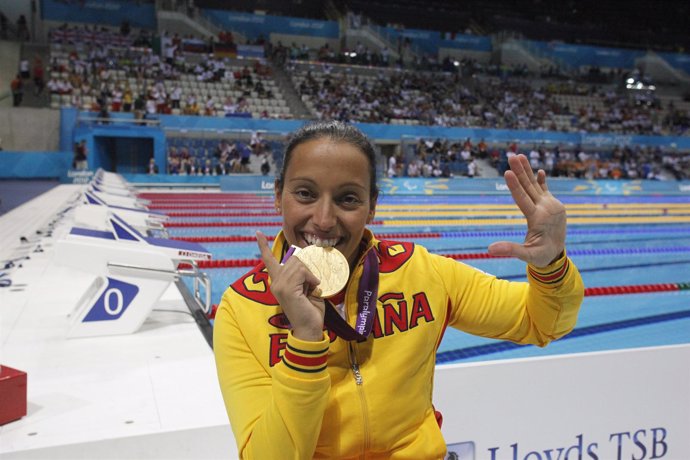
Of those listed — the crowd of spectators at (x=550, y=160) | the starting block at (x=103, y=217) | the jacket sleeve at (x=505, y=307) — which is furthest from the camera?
the crowd of spectators at (x=550, y=160)

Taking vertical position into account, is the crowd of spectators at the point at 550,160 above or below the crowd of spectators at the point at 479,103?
below

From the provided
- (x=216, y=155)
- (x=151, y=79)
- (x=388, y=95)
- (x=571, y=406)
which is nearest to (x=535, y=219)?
(x=571, y=406)

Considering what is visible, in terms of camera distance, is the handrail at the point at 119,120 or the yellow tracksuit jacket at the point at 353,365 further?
the handrail at the point at 119,120

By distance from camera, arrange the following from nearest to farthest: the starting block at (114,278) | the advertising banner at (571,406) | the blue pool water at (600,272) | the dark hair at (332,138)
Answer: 1. the dark hair at (332,138)
2. the advertising banner at (571,406)
3. the starting block at (114,278)
4. the blue pool water at (600,272)

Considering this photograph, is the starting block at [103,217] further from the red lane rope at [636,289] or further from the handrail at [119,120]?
the handrail at [119,120]

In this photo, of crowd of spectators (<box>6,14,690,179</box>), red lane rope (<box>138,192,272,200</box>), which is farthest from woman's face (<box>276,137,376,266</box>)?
crowd of spectators (<box>6,14,690,179</box>)

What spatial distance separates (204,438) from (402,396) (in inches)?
38.6

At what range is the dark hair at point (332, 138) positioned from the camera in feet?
4.24

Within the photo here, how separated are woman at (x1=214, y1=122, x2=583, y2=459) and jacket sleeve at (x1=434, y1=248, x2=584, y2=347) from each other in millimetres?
11

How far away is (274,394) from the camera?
1.11 metres

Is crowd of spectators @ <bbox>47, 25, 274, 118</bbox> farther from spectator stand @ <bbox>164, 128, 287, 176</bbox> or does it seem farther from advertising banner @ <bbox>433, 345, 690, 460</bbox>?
advertising banner @ <bbox>433, 345, 690, 460</bbox>

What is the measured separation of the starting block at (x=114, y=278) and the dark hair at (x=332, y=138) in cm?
257

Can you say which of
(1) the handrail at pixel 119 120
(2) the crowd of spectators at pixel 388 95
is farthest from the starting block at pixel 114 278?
(1) the handrail at pixel 119 120

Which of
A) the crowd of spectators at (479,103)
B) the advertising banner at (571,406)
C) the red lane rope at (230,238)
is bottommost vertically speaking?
the red lane rope at (230,238)
